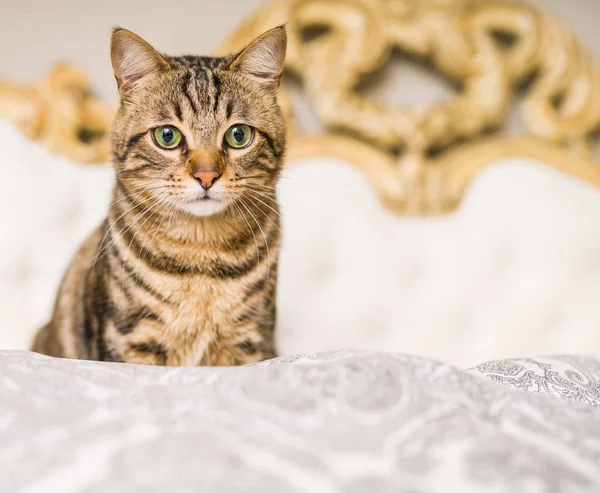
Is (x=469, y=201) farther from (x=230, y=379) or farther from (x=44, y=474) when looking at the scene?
(x=44, y=474)

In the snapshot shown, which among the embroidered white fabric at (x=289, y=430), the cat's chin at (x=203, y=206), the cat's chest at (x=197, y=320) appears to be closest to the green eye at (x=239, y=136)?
the cat's chin at (x=203, y=206)

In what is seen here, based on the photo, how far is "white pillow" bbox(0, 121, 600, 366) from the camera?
133cm

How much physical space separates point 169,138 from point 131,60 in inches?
5.4

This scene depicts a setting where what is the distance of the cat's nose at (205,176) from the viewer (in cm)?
81

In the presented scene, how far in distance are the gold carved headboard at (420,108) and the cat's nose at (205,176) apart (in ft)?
2.05

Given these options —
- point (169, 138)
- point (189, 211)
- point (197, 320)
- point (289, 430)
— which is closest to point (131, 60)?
point (169, 138)

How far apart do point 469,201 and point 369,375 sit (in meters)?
0.96

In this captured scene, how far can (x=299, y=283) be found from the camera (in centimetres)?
135

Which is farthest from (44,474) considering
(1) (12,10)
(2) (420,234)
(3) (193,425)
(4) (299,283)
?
(1) (12,10)

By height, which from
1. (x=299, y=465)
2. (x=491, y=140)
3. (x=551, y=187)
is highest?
(x=491, y=140)

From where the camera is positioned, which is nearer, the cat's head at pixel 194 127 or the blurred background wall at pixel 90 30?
the cat's head at pixel 194 127

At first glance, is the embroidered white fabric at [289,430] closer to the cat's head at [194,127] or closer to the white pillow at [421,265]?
the cat's head at [194,127]

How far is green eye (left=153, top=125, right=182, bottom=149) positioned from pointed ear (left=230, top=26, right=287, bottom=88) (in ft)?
0.49

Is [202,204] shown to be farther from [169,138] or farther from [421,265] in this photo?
[421,265]
